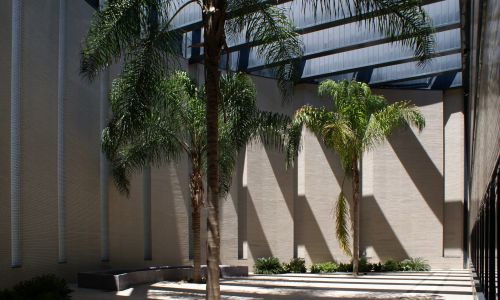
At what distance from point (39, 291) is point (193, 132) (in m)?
7.08

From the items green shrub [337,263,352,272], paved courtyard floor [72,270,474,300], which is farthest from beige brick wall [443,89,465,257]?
paved courtyard floor [72,270,474,300]

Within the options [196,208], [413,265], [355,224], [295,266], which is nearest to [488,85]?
[196,208]

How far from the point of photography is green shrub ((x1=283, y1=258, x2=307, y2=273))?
25.4 meters

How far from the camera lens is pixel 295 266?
25469 mm

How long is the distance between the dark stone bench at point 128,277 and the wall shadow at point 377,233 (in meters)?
8.10

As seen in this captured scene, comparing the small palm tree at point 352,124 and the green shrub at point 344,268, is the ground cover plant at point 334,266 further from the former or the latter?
the small palm tree at point 352,124

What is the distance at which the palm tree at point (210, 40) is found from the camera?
411 inches

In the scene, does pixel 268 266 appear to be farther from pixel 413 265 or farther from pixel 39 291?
pixel 39 291

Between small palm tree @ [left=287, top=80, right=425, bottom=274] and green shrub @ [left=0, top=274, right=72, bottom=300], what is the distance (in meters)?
10.8

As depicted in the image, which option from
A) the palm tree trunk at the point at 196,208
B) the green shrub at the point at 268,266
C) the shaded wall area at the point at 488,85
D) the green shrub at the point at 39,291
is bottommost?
the green shrub at the point at 268,266

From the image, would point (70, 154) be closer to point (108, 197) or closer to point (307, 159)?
point (108, 197)

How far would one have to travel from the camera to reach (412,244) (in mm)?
27531

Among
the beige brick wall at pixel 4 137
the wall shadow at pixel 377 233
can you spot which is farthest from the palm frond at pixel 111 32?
the wall shadow at pixel 377 233

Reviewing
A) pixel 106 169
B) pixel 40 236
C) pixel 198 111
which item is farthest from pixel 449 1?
pixel 40 236
